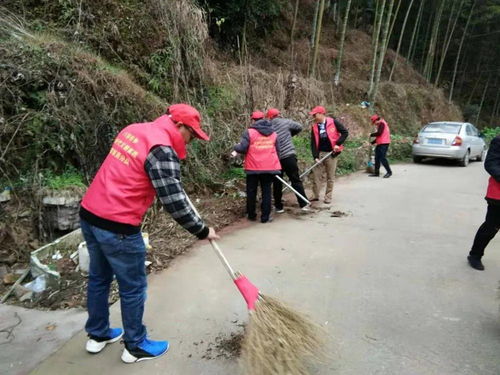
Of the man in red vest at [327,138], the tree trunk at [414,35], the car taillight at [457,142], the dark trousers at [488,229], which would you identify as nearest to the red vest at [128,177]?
the dark trousers at [488,229]

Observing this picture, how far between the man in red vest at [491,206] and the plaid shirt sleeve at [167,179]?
125 inches

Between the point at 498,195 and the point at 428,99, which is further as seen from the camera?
the point at 428,99

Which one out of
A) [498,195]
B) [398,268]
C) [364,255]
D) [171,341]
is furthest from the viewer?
[364,255]

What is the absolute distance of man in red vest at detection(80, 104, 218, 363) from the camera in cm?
251

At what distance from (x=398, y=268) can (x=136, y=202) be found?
311 centimetres

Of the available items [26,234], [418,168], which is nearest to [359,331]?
[26,234]

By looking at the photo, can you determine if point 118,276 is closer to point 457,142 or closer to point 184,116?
point 184,116

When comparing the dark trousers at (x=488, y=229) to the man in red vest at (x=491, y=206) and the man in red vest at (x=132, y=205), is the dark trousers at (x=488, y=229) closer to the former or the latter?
the man in red vest at (x=491, y=206)

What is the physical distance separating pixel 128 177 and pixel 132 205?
0.19 meters

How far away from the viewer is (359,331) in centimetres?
317

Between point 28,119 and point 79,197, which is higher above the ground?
point 28,119

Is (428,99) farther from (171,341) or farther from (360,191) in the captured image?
(171,341)

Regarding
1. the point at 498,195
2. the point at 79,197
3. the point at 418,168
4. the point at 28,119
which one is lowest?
the point at 418,168

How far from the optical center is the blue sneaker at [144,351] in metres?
2.79
